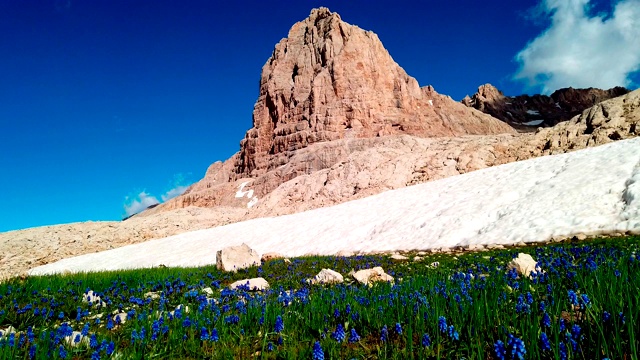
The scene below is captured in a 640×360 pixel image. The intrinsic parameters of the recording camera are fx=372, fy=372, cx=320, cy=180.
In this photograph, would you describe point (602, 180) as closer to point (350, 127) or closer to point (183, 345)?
point (183, 345)

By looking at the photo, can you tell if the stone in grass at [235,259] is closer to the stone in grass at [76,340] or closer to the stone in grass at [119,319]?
the stone in grass at [119,319]

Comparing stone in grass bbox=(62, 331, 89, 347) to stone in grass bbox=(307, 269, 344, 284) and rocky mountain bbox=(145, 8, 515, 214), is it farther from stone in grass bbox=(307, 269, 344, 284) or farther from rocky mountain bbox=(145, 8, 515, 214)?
rocky mountain bbox=(145, 8, 515, 214)

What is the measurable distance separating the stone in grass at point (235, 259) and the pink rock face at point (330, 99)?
94.4 metres

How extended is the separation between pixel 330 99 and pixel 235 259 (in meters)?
109

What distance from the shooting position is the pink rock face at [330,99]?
11656 cm

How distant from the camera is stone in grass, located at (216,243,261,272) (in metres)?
15.0

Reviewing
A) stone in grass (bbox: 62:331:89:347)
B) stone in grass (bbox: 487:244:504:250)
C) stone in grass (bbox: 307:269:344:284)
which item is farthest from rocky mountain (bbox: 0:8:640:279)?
stone in grass (bbox: 62:331:89:347)

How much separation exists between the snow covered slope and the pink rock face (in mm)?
78569

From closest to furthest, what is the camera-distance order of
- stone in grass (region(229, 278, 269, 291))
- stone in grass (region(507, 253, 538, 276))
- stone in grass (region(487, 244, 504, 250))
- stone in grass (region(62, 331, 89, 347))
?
1. stone in grass (region(62, 331, 89, 347))
2. stone in grass (region(507, 253, 538, 276))
3. stone in grass (region(229, 278, 269, 291))
4. stone in grass (region(487, 244, 504, 250))

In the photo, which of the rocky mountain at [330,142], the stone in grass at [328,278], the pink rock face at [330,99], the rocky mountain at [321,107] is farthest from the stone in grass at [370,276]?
the pink rock face at [330,99]

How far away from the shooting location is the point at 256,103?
139000 millimetres

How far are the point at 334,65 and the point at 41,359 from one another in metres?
128

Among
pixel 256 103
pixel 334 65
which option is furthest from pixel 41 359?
pixel 256 103

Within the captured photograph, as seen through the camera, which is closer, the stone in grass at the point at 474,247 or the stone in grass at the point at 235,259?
the stone in grass at the point at 235,259
